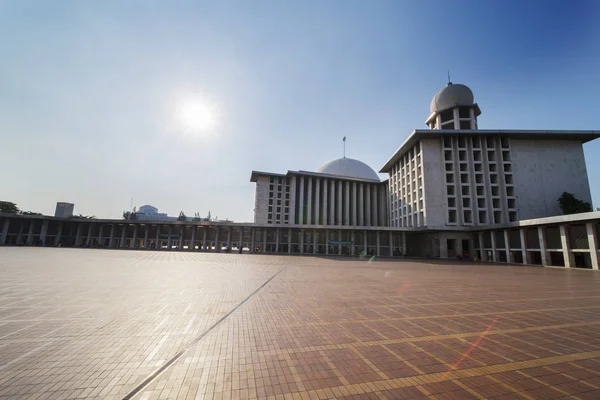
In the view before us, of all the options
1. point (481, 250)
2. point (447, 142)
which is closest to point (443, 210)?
point (481, 250)

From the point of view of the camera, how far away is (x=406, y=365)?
364 centimetres

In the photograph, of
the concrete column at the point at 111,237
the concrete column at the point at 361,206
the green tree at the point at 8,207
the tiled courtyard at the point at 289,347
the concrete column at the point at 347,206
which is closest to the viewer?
the tiled courtyard at the point at 289,347

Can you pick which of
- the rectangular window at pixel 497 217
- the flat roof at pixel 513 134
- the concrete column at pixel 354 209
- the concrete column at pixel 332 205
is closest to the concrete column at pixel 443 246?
the rectangular window at pixel 497 217

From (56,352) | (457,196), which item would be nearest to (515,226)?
(457,196)

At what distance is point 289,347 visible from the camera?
13.7 feet

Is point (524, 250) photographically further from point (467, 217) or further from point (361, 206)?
point (361, 206)

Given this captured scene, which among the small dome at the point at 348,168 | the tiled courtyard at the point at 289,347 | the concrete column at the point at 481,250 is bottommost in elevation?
the tiled courtyard at the point at 289,347

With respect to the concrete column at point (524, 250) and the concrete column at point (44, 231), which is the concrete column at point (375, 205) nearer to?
the concrete column at point (524, 250)

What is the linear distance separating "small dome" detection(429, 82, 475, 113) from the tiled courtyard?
48.7 meters

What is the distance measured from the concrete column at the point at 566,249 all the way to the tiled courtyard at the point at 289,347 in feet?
67.1

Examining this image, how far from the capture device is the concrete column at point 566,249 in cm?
2223

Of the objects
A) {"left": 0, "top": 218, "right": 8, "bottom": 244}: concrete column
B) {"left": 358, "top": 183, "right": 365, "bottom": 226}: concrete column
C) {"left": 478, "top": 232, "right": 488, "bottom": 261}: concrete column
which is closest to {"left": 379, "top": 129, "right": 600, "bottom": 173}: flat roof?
{"left": 478, "top": 232, "right": 488, "bottom": 261}: concrete column

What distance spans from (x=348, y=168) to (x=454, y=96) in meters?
27.8

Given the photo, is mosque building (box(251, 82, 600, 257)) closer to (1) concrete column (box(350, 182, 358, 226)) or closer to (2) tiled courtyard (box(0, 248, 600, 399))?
(1) concrete column (box(350, 182, 358, 226))
